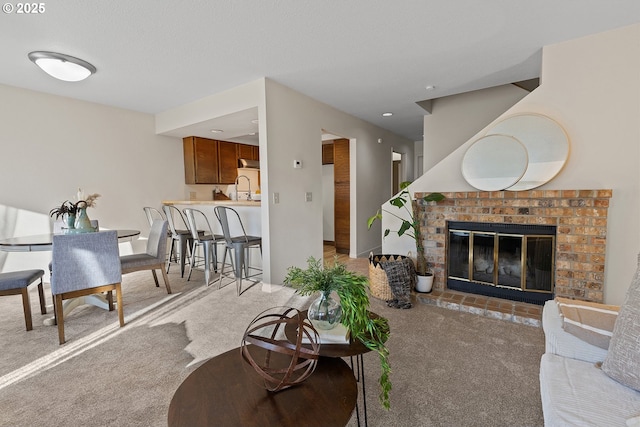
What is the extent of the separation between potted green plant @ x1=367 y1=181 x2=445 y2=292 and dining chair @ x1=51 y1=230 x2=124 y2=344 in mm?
2362

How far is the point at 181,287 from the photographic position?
3592 millimetres

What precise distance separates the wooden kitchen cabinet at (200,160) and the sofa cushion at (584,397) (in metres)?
5.25

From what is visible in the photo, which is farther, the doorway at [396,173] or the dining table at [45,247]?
the doorway at [396,173]

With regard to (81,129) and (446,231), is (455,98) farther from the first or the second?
(81,129)

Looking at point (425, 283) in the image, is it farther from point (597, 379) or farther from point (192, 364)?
point (192, 364)

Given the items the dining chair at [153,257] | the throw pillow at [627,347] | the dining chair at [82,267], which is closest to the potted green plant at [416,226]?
the throw pillow at [627,347]

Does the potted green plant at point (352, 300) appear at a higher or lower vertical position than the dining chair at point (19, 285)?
higher

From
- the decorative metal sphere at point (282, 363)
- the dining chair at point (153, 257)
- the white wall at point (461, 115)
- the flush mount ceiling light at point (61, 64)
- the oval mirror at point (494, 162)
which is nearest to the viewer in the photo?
the decorative metal sphere at point (282, 363)

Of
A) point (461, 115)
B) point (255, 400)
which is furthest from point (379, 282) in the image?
point (461, 115)

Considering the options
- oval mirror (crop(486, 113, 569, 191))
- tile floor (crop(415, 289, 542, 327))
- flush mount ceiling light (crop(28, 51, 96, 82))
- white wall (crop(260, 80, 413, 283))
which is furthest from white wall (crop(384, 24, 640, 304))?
flush mount ceiling light (crop(28, 51, 96, 82))

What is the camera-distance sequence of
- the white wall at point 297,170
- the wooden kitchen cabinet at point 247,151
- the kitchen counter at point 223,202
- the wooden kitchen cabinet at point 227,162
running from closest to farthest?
the white wall at point 297,170 < the kitchen counter at point 223,202 < the wooden kitchen cabinet at point 227,162 < the wooden kitchen cabinet at point 247,151

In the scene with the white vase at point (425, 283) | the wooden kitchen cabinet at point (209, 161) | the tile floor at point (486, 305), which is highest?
the wooden kitchen cabinet at point (209, 161)

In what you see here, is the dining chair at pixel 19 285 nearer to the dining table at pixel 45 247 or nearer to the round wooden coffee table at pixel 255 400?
the dining table at pixel 45 247

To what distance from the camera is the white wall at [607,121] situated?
2346mm
